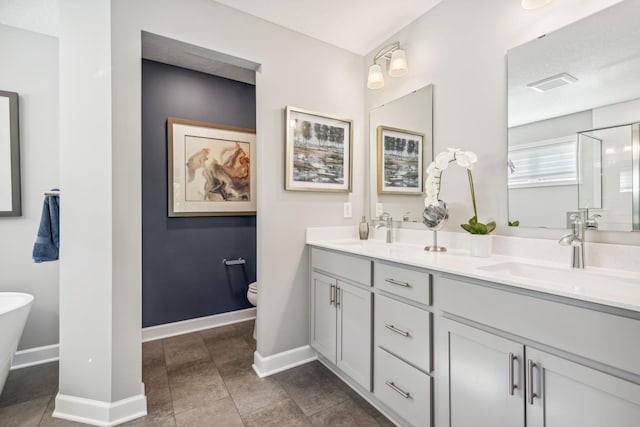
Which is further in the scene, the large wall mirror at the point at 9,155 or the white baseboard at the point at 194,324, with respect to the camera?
the white baseboard at the point at 194,324

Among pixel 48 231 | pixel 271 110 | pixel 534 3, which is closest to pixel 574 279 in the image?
pixel 534 3

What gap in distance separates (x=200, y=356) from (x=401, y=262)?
1.83 m

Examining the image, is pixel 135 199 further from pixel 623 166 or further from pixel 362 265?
pixel 623 166

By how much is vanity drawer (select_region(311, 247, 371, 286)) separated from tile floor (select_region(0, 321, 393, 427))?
2.39 feet

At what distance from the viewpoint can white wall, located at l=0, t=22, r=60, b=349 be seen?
2.12 metres

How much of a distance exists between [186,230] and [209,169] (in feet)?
2.03

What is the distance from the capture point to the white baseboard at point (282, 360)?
207 centimetres

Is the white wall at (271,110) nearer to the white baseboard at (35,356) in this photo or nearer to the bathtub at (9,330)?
the bathtub at (9,330)

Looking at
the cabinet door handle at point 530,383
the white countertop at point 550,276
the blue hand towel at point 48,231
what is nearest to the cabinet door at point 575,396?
the cabinet door handle at point 530,383

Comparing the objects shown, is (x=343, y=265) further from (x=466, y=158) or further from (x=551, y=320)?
(x=551, y=320)

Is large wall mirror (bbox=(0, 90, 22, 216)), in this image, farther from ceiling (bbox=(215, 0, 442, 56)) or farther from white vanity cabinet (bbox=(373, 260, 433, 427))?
white vanity cabinet (bbox=(373, 260, 433, 427))

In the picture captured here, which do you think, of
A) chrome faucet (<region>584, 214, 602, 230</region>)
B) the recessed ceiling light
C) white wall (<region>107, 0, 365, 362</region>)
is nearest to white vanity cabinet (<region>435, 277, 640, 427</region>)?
chrome faucet (<region>584, 214, 602, 230</region>)

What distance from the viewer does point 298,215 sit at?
2.24 meters

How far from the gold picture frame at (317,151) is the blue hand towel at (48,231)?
54.2 inches
